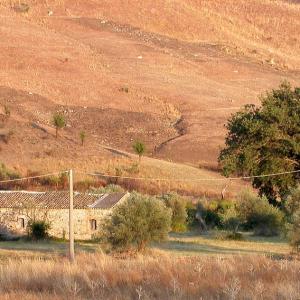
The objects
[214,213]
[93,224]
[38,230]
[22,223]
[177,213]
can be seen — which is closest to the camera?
[38,230]

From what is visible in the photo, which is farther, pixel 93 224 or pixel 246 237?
pixel 246 237

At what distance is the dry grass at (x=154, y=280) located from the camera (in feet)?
46.4

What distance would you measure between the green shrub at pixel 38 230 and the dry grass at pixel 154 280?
66.1ft

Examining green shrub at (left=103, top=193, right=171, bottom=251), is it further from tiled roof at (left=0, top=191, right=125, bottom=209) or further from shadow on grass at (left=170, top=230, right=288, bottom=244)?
tiled roof at (left=0, top=191, right=125, bottom=209)

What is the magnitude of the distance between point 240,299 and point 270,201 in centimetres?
3037

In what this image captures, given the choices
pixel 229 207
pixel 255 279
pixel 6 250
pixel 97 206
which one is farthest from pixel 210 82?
pixel 255 279

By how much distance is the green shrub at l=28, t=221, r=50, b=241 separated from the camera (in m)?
39.0

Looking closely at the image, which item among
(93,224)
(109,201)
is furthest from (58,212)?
(109,201)

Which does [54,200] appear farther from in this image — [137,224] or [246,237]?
[137,224]

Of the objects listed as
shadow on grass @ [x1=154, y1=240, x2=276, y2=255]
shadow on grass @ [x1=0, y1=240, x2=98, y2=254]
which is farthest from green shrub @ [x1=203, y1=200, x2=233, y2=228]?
shadow on grass @ [x1=0, y1=240, x2=98, y2=254]

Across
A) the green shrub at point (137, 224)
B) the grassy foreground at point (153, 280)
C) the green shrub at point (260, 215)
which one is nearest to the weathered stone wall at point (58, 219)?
the green shrub at point (260, 215)

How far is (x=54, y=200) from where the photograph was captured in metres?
41.0

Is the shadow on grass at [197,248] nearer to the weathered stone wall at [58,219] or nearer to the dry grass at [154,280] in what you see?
the weathered stone wall at [58,219]

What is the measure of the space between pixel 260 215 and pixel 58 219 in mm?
8977
